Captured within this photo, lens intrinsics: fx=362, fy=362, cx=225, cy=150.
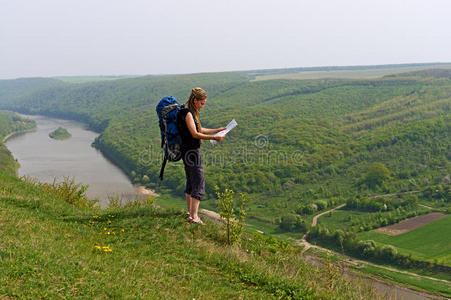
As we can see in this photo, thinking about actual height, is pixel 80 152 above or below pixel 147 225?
below

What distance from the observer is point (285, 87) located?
186m

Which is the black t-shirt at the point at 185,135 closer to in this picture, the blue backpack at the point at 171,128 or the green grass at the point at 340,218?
the blue backpack at the point at 171,128

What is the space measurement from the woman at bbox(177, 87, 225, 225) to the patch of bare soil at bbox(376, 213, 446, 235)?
61.5 metres

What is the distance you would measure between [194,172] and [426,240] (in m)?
60.1

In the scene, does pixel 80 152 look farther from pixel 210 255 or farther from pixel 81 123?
pixel 210 255

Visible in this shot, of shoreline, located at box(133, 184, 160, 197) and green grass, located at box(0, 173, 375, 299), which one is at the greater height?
green grass, located at box(0, 173, 375, 299)

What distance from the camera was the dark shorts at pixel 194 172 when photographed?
291 inches

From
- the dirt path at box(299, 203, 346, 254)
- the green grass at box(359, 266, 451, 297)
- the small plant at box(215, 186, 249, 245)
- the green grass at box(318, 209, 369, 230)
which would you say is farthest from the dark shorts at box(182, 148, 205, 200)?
the green grass at box(318, 209, 369, 230)

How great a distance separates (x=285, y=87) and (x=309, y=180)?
10576 cm

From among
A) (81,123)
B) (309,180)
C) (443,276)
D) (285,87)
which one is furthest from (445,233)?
(81,123)

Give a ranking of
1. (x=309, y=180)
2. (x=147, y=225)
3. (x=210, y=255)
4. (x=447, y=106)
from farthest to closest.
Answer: (x=447, y=106) → (x=309, y=180) → (x=147, y=225) → (x=210, y=255)

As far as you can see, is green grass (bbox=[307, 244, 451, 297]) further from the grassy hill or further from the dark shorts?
the dark shorts

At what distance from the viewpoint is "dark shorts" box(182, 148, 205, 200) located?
7379mm

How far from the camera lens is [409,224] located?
63312mm
